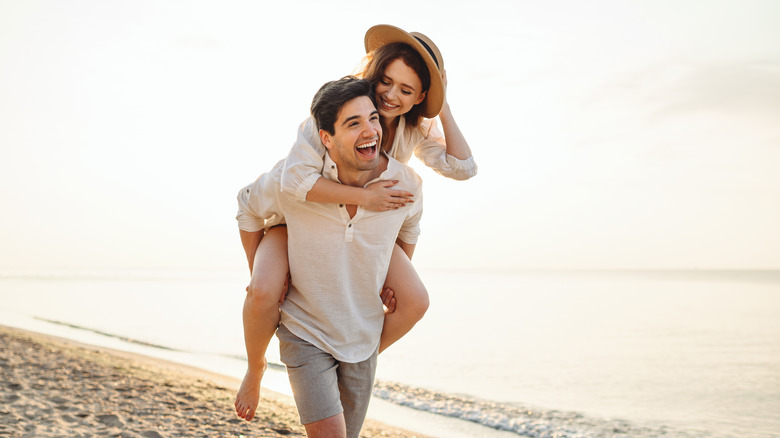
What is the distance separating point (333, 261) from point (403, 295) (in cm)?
41

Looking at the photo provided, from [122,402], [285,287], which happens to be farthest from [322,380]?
[122,402]

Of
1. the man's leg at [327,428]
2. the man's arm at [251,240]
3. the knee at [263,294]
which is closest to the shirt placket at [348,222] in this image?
the knee at [263,294]

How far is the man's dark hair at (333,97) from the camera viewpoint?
276 cm

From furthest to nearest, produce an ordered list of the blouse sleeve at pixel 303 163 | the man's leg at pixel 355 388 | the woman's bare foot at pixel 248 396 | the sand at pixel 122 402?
the sand at pixel 122 402, the woman's bare foot at pixel 248 396, the man's leg at pixel 355 388, the blouse sleeve at pixel 303 163

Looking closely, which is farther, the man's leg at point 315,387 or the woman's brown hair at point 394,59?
the woman's brown hair at point 394,59

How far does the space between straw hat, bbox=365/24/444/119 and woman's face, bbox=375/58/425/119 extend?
0.27ft

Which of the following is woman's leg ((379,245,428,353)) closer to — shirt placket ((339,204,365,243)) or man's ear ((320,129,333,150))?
shirt placket ((339,204,365,243))

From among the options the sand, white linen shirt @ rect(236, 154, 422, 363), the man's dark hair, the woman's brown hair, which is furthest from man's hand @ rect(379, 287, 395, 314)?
the sand

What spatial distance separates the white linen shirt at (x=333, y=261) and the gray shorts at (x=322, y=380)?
0.05 metres

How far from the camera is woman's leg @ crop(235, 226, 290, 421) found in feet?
9.29

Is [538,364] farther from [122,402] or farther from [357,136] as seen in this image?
[357,136]

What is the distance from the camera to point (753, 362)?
16.1m

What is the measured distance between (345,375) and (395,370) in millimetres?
10314

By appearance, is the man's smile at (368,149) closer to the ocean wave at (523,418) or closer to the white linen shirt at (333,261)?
the white linen shirt at (333,261)
